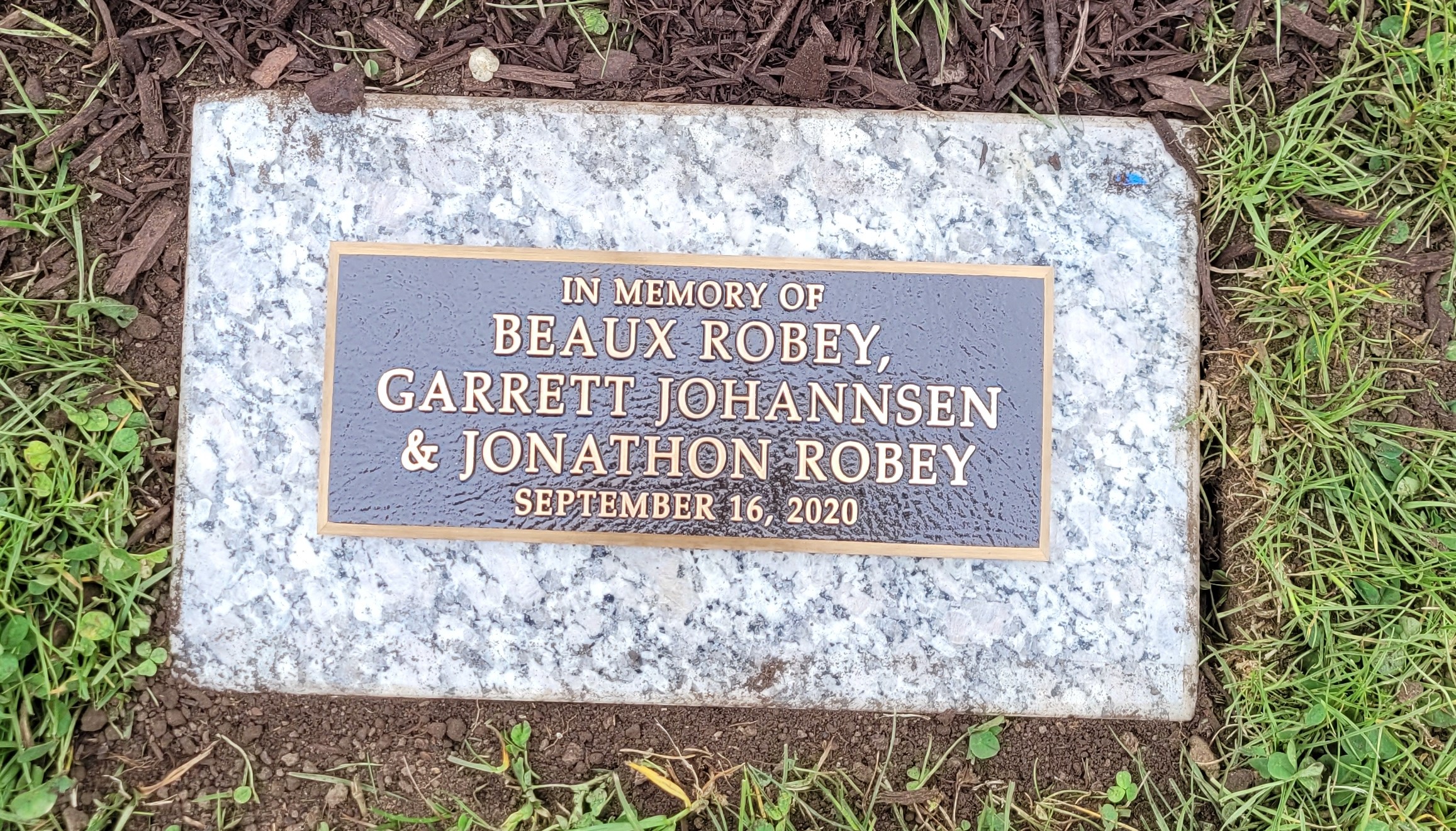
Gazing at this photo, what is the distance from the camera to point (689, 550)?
1839 millimetres

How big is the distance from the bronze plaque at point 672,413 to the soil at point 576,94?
0.44 metres

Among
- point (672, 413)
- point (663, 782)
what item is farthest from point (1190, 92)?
point (663, 782)

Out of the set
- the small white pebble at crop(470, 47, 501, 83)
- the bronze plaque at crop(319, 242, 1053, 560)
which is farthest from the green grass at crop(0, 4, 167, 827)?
the small white pebble at crop(470, 47, 501, 83)

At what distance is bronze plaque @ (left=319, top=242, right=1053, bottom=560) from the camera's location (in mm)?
1811

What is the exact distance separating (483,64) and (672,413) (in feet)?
3.23

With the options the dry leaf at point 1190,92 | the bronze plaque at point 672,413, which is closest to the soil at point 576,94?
the dry leaf at point 1190,92

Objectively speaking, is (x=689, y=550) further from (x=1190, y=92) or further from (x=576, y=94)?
(x=1190, y=92)

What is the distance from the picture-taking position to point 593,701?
1837 mm

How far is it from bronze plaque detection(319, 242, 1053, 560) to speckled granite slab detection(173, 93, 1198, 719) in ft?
0.22

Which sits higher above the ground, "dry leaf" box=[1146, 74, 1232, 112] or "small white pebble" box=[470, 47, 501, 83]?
"dry leaf" box=[1146, 74, 1232, 112]

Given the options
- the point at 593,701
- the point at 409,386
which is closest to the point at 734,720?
the point at 593,701

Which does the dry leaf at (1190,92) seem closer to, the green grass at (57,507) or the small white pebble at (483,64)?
the small white pebble at (483,64)

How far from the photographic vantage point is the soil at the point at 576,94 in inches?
72.7

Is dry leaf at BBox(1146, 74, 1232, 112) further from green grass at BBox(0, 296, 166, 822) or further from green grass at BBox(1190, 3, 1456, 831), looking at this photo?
green grass at BBox(0, 296, 166, 822)
